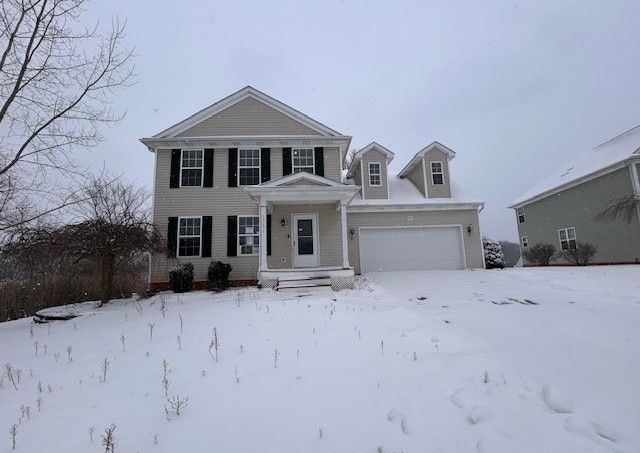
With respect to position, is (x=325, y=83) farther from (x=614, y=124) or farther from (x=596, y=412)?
Result: (x=596, y=412)

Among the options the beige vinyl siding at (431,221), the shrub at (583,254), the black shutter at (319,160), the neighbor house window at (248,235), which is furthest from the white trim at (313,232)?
the shrub at (583,254)

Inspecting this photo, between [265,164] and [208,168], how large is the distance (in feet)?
7.46

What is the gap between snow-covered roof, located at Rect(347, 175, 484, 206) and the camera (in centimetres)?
1433

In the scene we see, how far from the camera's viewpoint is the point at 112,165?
589 inches

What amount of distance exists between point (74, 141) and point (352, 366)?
7.57 meters

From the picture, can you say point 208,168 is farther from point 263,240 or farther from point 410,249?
point 410,249

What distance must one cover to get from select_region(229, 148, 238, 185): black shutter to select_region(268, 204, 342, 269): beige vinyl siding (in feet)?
6.70

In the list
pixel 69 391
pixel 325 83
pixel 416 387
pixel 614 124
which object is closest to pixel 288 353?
pixel 416 387

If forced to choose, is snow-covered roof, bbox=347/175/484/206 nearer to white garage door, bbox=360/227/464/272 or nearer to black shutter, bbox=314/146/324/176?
white garage door, bbox=360/227/464/272

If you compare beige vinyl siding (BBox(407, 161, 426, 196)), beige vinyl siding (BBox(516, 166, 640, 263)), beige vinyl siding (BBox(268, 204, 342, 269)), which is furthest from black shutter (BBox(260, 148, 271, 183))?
beige vinyl siding (BBox(516, 166, 640, 263))

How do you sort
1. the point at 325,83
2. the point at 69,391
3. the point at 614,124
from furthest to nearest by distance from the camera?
the point at 325,83 < the point at 614,124 < the point at 69,391

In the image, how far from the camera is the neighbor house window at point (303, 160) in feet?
43.6

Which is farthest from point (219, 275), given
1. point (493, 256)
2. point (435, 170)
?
point (493, 256)

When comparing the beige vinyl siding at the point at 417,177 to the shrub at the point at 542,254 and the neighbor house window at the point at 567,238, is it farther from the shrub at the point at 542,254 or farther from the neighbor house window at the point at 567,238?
the neighbor house window at the point at 567,238
